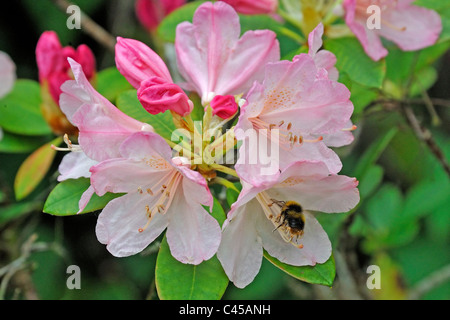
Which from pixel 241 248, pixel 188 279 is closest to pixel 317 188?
pixel 241 248

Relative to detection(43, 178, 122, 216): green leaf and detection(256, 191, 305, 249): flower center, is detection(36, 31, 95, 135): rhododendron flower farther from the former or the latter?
detection(256, 191, 305, 249): flower center

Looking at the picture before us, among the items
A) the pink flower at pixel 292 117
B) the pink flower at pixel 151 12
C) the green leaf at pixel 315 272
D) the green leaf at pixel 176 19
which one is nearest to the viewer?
the pink flower at pixel 292 117

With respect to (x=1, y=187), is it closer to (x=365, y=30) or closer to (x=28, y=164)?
(x=28, y=164)

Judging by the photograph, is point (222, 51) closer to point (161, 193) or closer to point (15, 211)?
point (161, 193)

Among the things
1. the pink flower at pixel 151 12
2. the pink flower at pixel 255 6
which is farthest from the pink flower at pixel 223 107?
the pink flower at pixel 151 12

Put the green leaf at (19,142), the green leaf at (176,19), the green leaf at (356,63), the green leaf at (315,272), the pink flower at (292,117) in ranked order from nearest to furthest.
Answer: the pink flower at (292,117), the green leaf at (315,272), the green leaf at (356,63), the green leaf at (176,19), the green leaf at (19,142)

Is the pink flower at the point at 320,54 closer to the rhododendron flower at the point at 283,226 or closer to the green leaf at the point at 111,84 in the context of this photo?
the rhododendron flower at the point at 283,226
